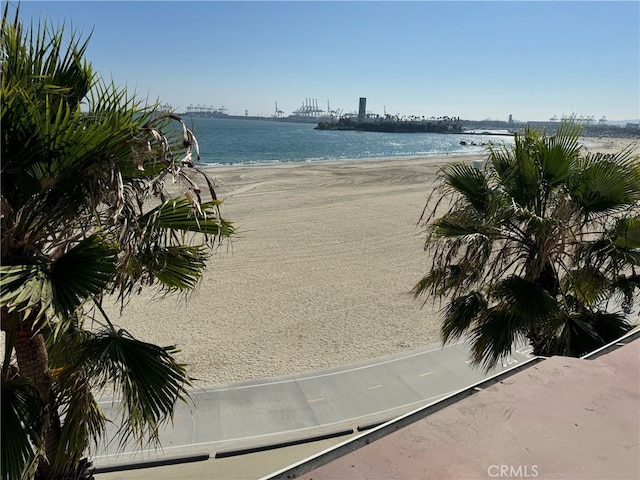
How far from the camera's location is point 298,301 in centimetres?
1154

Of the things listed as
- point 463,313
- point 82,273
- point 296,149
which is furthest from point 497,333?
point 296,149

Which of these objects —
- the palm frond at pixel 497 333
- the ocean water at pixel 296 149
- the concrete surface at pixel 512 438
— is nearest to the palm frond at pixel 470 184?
the ocean water at pixel 296 149

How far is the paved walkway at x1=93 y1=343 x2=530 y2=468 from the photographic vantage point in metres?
5.89

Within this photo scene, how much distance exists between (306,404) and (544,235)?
4217 mm

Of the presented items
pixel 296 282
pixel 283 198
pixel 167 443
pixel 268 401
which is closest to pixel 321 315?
pixel 296 282

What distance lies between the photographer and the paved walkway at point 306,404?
5.89 m

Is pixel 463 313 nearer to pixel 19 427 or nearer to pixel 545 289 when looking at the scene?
pixel 545 289

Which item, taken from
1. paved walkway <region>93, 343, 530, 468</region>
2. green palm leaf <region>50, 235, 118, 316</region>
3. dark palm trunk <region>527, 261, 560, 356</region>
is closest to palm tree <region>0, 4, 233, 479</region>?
green palm leaf <region>50, 235, 118, 316</region>

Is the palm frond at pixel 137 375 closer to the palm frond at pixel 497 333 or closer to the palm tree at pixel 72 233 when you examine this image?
the palm tree at pixel 72 233

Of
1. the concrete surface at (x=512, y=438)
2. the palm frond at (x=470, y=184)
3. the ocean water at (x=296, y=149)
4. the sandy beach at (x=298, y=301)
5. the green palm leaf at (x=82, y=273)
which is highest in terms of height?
the palm frond at (x=470, y=184)

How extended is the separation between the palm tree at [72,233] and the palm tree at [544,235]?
10.0ft

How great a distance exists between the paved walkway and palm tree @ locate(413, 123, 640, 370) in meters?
2.28

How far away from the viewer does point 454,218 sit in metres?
5.12

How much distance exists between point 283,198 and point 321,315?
1497cm
